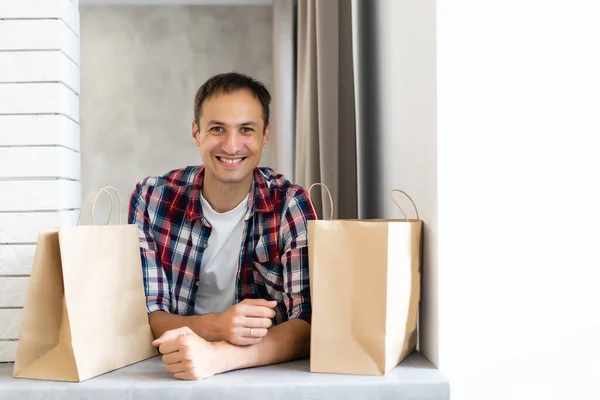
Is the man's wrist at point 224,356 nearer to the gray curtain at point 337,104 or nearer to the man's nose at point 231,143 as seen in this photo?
the man's nose at point 231,143

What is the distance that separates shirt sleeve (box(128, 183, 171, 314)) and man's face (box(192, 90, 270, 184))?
0.61 ft

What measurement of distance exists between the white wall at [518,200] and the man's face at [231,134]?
494mm

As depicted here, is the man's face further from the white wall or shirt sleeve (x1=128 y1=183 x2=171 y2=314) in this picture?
the white wall

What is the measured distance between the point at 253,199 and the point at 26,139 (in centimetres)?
49

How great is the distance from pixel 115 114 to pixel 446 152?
387 centimetres

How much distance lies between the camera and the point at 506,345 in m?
1.16

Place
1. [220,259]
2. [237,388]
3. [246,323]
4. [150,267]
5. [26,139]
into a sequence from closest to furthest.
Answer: [237,388]
[246,323]
[26,139]
[150,267]
[220,259]

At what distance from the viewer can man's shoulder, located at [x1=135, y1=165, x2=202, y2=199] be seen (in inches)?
59.5

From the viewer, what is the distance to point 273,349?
119cm

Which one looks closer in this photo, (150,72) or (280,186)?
(280,186)

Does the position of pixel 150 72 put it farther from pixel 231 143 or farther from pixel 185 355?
pixel 185 355

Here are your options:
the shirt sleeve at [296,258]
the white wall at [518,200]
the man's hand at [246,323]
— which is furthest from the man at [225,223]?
the white wall at [518,200]

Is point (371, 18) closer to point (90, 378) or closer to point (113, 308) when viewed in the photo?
point (113, 308)

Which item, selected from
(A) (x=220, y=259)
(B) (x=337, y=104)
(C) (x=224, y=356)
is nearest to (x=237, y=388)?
(C) (x=224, y=356)
